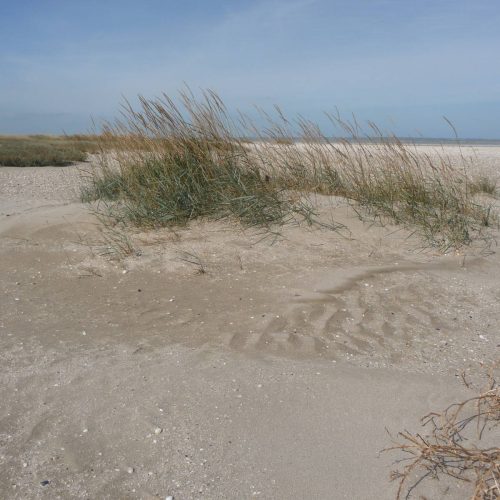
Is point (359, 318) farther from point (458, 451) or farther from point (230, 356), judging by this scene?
point (458, 451)

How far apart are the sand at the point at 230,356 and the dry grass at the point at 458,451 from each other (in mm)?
62

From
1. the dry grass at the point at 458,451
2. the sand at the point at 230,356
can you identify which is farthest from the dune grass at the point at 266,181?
the dry grass at the point at 458,451

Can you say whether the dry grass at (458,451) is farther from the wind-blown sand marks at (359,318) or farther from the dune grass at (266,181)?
the dune grass at (266,181)

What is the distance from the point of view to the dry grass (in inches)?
80.3

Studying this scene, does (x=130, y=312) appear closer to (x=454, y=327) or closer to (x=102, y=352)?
(x=102, y=352)

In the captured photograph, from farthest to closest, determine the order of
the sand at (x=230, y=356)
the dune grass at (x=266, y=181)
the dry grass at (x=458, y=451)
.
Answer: the dune grass at (x=266, y=181)
the sand at (x=230, y=356)
the dry grass at (x=458, y=451)

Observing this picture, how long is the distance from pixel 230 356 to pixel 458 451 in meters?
1.36

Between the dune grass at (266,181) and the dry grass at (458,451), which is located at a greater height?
the dune grass at (266,181)

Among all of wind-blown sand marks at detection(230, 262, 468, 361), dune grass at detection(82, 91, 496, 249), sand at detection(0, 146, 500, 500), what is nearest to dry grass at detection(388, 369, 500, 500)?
sand at detection(0, 146, 500, 500)

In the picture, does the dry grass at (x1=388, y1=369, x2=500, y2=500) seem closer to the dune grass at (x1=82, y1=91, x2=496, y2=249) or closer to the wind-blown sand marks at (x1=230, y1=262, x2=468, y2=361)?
the wind-blown sand marks at (x1=230, y1=262, x2=468, y2=361)

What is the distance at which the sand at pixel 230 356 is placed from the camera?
233 cm

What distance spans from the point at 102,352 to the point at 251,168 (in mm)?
3141

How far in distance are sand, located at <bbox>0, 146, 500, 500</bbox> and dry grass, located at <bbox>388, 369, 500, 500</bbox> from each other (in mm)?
62

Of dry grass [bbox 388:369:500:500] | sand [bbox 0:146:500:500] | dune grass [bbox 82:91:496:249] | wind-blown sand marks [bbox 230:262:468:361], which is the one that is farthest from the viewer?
dune grass [bbox 82:91:496:249]
